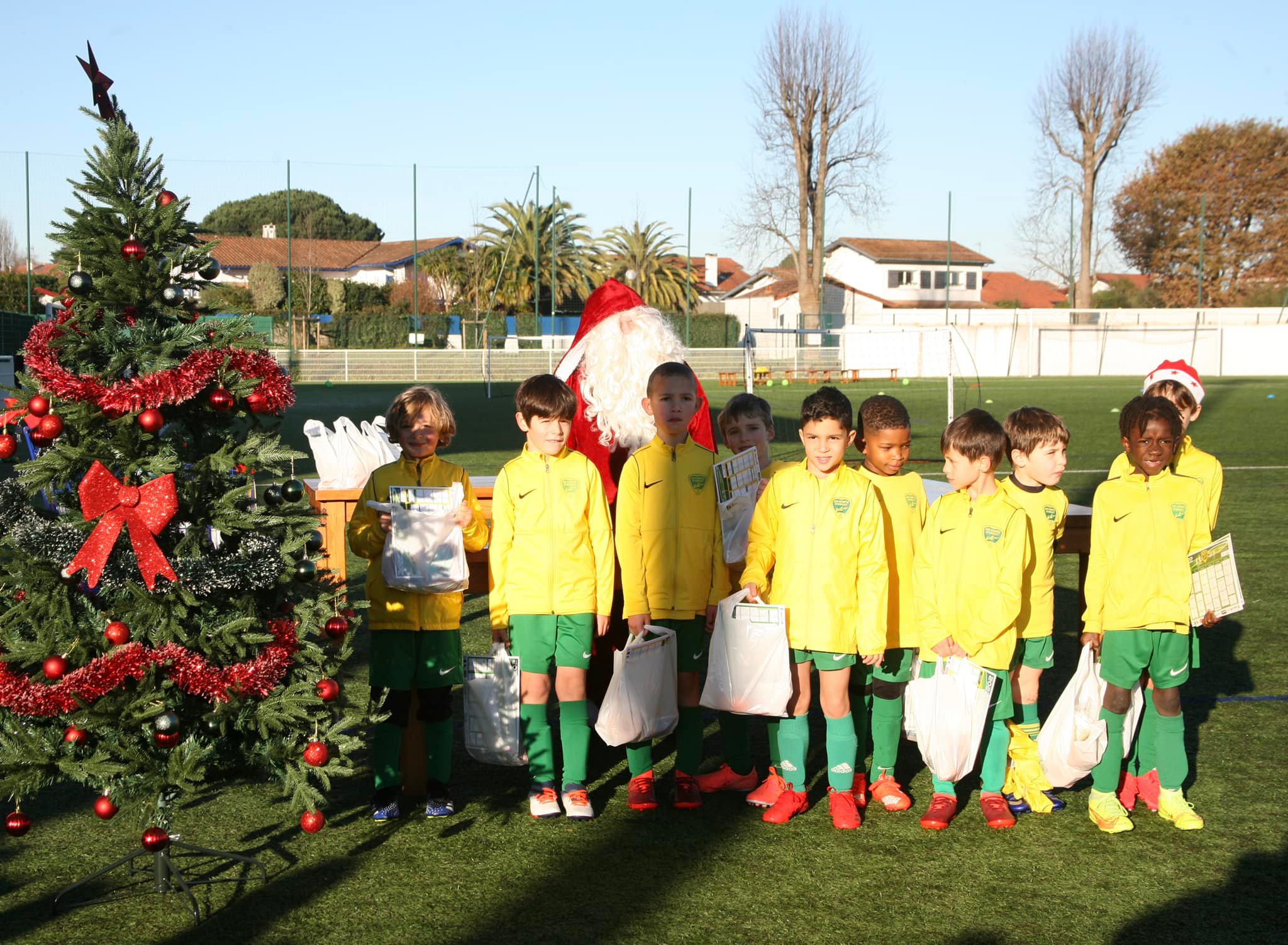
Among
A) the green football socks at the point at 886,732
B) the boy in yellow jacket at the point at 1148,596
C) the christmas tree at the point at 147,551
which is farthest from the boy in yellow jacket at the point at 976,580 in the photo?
the christmas tree at the point at 147,551

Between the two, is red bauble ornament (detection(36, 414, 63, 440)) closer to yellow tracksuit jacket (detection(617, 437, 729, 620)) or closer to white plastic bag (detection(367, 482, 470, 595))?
white plastic bag (detection(367, 482, 470, 595))

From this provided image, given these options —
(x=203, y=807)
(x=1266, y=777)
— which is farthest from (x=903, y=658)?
(x=203, y=807)

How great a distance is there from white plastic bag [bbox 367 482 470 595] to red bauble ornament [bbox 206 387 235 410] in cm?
84

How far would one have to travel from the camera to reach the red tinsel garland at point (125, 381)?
3.22 meters

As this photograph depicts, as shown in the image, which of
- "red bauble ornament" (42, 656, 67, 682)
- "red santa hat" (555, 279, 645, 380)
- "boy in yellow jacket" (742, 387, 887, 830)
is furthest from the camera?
"red santa hat" (555, 279, 645, 380)

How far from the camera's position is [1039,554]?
4.29m

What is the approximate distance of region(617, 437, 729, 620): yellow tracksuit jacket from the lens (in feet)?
14.1

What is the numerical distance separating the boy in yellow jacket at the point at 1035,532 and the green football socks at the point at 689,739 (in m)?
1.16

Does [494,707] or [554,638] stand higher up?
[554,638]

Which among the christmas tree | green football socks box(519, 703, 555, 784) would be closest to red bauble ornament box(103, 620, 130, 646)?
the christmas tree

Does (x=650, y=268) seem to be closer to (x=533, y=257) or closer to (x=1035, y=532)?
(x=533, y=257)

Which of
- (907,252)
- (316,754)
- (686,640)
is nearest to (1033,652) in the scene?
(686,640)

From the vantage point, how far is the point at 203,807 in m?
4.26

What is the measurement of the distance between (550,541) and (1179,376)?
9.07 ft
